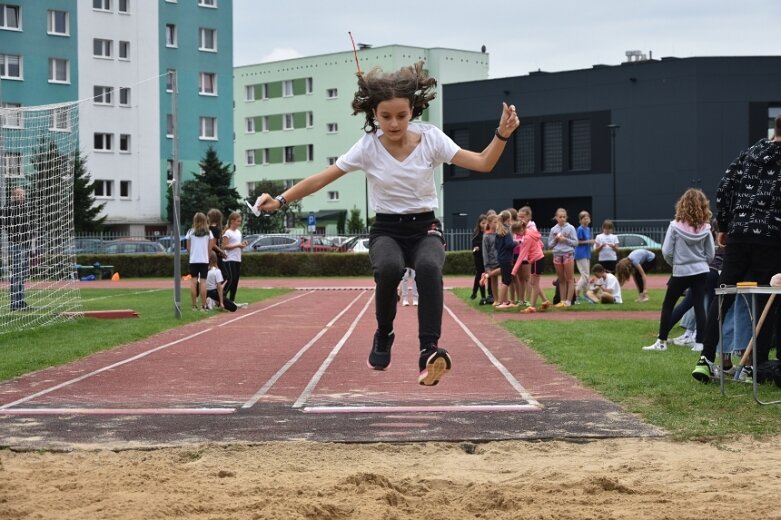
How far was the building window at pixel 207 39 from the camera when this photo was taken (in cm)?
6269

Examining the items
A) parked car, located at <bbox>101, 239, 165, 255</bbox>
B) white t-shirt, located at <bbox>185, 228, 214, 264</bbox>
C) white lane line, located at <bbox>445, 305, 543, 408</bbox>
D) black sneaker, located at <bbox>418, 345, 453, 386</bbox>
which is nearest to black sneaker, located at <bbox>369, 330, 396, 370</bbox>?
black sneaker, located at <bbox>418, 345, 453, 386</bbox>

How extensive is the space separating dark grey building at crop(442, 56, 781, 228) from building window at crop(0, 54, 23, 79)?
77.6ft

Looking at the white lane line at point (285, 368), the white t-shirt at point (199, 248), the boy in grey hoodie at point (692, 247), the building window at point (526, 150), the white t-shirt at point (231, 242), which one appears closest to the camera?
the white lane line at point (285, 368)

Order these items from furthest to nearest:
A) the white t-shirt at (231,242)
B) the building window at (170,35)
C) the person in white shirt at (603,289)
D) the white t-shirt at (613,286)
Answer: the building window at (170,35), the white t-shirt at (613,286), the person in white shirt at (603,289), the white t-shirt at (231,242)

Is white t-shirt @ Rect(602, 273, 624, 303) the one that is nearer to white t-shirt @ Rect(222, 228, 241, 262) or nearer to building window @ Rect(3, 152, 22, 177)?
white t-shirt @ Rect(222, 228, 241, 262)

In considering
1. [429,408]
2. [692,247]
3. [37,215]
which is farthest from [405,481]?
[37,215]

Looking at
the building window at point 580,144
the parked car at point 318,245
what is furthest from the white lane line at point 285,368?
the building window at point 580,144

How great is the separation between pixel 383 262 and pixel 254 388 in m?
3.67

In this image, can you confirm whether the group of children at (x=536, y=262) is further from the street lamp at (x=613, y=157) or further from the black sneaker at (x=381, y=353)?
the street lamp at (x=613, y=157)

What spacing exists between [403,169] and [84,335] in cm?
987

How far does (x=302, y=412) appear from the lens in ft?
27.3

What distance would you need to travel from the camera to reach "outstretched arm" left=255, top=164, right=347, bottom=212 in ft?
22.4

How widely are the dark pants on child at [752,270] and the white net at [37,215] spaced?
1191 centimetres

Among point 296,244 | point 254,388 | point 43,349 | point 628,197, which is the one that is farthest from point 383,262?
point 628,197
